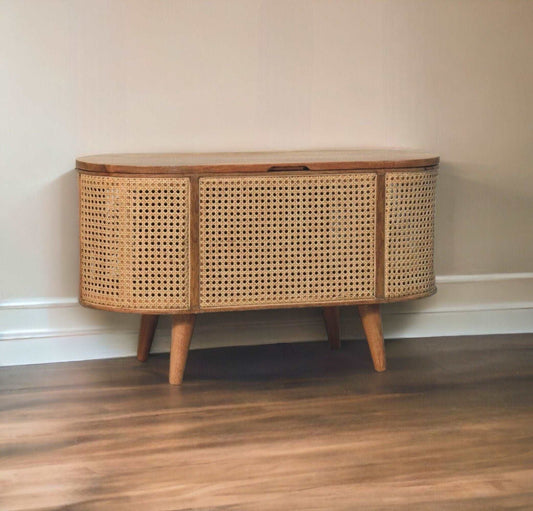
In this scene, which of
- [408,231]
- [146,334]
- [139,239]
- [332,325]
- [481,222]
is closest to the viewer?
[139,239]

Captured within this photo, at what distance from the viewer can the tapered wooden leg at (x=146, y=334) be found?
2567 mm

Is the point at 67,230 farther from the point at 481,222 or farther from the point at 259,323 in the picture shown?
the point at 481,222

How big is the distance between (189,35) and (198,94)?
16 cm

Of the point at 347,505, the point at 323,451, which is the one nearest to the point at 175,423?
the point at 323,451

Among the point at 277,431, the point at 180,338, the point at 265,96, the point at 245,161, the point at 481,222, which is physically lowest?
the point at 277,431

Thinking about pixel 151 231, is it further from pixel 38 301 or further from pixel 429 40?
pixel 429 40

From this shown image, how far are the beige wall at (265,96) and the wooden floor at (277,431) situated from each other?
0.38m

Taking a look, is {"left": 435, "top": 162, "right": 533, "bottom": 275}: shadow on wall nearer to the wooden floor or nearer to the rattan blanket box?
the wooden floor

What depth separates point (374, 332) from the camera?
2516mm

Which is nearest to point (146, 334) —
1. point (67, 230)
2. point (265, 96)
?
point (67, 230)

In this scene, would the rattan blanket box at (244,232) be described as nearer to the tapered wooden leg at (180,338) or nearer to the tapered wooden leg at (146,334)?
the tapered wooden leg at (180,338)

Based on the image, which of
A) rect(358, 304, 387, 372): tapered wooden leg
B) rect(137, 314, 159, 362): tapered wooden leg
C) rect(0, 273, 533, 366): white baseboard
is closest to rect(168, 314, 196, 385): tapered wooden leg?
rect(137, 314, 159, 362): tapered wooden leg

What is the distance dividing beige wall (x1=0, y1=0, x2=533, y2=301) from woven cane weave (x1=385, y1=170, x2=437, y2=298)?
0.35 m

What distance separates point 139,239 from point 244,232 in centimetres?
25
